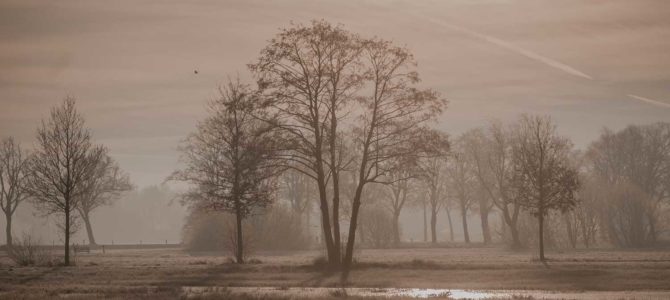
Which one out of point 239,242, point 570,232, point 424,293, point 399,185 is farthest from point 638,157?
point 424,293

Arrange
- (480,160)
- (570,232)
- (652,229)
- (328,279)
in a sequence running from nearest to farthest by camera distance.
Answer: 1. (328,279)
2. (652,229)
3. (570,232)
4. (480,160)

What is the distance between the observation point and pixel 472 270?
121 ft

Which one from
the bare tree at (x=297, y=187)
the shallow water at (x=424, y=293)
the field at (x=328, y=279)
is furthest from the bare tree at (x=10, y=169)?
the shallow water at (x=424, y=293)

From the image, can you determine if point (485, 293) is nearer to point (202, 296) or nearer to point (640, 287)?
point (640, 287)

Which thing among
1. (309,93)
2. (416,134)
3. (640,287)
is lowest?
(640,287)

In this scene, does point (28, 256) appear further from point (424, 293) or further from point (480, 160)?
point (480, 160)

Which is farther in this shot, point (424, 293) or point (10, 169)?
point (10, 169)

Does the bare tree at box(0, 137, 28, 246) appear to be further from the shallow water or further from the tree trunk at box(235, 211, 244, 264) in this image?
the shallow water

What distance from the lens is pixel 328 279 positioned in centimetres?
3541

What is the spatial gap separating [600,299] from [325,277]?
14864 mm

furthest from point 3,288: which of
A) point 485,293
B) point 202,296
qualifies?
point 485,293

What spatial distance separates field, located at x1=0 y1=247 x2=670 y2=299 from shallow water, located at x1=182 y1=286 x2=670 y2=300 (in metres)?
0.08

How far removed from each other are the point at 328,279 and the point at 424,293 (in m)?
8.01

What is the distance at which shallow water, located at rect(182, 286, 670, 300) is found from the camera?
26.5 metres
